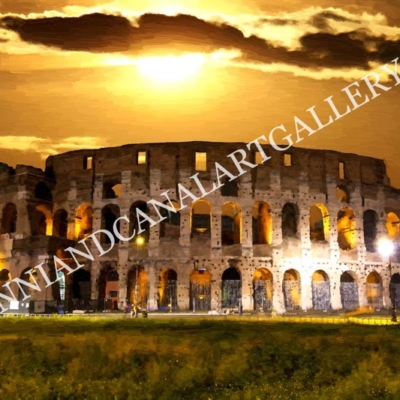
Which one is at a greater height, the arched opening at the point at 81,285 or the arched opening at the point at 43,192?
the arched opening at the point at 43,192

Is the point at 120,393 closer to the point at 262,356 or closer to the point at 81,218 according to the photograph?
the point at 262,356

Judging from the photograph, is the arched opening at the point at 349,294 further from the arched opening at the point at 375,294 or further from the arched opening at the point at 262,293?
the arched opening at the point at 262,293

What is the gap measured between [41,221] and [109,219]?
18.0 ft

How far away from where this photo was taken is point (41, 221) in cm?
3741

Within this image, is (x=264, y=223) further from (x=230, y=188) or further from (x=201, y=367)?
(x=201, y=367)

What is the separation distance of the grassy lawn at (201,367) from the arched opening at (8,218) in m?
27.8

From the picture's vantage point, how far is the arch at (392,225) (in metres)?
37.3

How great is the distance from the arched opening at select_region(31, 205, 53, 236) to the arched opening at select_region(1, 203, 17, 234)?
1.61 meters

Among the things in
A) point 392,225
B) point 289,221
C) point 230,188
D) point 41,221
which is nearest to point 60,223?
point 41,221

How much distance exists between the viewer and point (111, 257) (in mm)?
32594

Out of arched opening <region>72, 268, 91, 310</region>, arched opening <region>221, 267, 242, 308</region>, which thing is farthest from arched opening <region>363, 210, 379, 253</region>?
arched opening <region>72, 268, 91, 310</region>

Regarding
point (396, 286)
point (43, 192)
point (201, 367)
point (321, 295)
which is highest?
point (43, 192)

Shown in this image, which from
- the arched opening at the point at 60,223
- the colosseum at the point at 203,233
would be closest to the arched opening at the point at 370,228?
the colosseum at the point at 203,233

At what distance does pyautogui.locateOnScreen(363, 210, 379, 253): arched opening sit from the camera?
3566 cm
